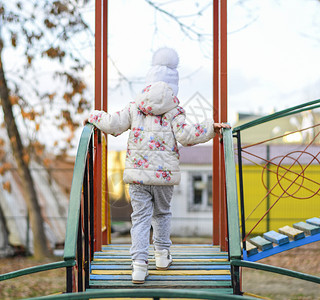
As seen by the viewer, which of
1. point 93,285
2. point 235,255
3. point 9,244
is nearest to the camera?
point 235,255

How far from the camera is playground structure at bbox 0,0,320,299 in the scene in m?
1.97

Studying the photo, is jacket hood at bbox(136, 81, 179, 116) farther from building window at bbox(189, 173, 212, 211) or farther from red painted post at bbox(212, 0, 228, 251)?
building window at bbox(189, 173, 212, 211)

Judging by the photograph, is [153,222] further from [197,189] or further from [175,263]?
[197,189]


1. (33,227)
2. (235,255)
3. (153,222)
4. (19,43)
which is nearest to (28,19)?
(19,43)

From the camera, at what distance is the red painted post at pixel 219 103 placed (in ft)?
11.3

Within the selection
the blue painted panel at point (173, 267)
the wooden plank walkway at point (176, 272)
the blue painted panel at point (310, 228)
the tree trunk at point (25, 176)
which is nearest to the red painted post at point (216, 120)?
the wooden plank walkway at point (176, 272)

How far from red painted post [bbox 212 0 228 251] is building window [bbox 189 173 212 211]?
20.2 feet

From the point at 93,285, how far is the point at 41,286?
690 cm

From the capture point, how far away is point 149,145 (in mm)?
2549

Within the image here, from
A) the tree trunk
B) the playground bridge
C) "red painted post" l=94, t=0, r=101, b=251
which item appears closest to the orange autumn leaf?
the tree trunk

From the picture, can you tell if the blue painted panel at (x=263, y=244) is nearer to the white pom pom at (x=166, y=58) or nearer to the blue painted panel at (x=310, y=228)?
the blue painted panel at (x=310, y=228)

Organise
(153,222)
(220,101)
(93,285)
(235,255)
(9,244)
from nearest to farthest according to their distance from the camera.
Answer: (235,255) → (93,285) → (153,222) → (220,101) → (9,244)

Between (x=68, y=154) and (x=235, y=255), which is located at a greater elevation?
(x=68, y=154)

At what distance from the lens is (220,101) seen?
350 cm
